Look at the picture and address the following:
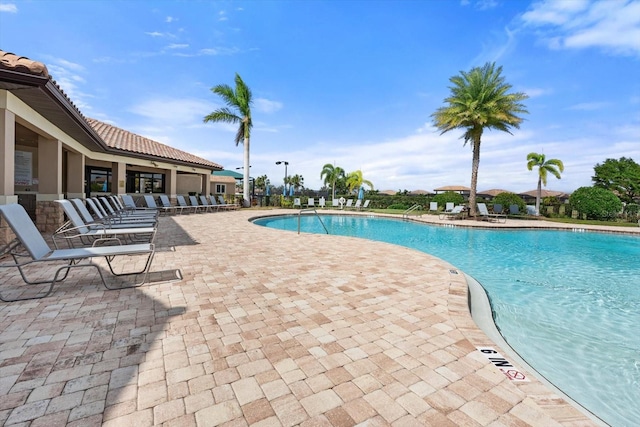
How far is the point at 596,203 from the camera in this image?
2048 cm

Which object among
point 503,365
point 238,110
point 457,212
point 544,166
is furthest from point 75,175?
point 544,166

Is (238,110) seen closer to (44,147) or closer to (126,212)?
(126,212)

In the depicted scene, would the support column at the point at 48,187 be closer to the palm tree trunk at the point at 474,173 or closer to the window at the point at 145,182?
the window at the point at 145,182

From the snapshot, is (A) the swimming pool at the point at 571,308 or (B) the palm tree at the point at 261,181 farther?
(B) the palm tree at the point at 261,181

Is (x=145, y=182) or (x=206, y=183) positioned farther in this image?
(x=206, y=183)

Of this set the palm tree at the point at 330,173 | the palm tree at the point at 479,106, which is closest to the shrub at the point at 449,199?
the palm tree at the point at 479,106

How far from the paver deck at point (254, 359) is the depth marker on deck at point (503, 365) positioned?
6cm

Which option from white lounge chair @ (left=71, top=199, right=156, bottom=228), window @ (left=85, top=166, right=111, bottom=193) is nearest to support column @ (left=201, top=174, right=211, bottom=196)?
window @ (left=85, top=166, right=111, bottom=193)

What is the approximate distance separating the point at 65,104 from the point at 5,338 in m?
5.99

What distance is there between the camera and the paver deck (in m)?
1.82

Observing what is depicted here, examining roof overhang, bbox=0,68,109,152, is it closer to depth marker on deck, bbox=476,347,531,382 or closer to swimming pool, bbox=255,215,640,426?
depth marker on deck, bbox=476,347,531,382

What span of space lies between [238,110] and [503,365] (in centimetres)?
2221

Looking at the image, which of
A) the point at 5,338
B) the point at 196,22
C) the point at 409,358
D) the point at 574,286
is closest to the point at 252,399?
the point at 409,358

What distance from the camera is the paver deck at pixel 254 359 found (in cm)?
182
